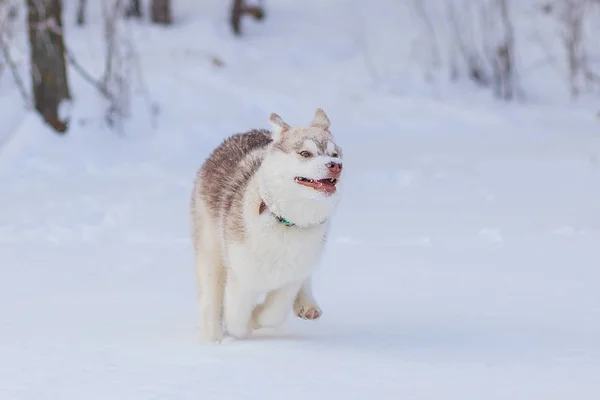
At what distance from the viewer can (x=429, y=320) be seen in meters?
6.07

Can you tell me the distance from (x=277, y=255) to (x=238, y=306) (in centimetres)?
45

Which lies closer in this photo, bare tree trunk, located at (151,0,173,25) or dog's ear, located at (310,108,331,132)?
dog's ear, located at (310,108,331,132)

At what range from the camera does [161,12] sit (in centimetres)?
1775

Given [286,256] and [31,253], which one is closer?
[286,256]

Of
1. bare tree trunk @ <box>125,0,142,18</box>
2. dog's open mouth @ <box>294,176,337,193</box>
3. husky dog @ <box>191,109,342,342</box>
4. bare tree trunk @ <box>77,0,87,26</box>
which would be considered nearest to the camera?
dog's open mouth @ <box>294,176,337,193</box>

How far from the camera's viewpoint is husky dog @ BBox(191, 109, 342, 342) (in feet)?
16.2

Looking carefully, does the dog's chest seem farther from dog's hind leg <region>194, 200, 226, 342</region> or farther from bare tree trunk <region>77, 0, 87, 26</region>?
bare tree trunk <region>77, 0, 87, 26</region>

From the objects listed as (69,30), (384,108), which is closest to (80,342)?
(384,108)

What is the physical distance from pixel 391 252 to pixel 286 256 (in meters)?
3.33

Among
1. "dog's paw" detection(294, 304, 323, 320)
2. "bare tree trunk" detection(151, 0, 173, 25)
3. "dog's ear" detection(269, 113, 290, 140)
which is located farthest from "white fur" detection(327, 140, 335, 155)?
"bare tree trunk" detection(151, 0, 173, 25)

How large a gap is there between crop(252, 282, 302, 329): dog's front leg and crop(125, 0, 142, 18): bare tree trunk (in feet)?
44.4

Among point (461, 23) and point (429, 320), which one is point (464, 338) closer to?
point (429, 320)

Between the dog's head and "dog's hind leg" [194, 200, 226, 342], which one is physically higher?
the dog's head

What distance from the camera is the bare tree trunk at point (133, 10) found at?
18.3 metres
